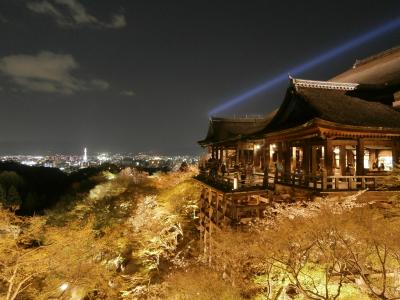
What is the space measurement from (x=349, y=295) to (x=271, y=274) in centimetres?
260

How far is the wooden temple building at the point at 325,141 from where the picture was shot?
1341 centimetres

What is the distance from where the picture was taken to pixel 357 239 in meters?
9.80

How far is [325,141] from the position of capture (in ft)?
44.9

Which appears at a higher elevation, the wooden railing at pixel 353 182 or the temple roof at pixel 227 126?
the temple roof at pixel 227 126

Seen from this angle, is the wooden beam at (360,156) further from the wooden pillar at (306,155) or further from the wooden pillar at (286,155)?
the wooden pillar at (286,155)

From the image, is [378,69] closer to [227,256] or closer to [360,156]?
[360,156]

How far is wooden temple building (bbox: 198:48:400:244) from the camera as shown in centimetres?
1341

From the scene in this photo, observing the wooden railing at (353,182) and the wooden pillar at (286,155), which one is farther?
the wooden pillar at (286,155)

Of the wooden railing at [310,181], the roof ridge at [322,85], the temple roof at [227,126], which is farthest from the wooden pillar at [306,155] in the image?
the temple roof at [227,126]

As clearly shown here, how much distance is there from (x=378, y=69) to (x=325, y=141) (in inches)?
478

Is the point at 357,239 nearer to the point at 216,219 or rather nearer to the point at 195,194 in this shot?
the point at 216,219

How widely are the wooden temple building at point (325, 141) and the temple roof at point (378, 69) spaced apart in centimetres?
10

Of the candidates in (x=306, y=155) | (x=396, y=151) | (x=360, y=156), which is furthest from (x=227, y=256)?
(x=396, y=151)

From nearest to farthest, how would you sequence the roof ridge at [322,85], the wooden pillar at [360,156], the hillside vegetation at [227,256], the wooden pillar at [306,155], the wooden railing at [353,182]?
the hillside vegetation at [227,256]
the wooden railing at [353,182]
the wooden pillar at [360,156]
the wooden pillar at [306,155]
the roof ridge at [322,85]
